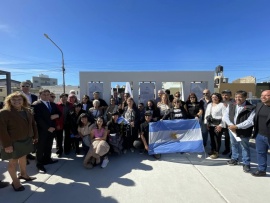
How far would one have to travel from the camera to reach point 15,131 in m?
2.76

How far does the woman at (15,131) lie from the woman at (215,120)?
4.14 m

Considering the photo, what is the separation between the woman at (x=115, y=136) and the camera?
438cm

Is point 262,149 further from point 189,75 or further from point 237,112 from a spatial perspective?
point 189,75

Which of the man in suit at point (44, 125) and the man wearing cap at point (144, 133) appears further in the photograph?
the man wearing cap at point (144, 133)

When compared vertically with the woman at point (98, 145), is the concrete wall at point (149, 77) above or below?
above

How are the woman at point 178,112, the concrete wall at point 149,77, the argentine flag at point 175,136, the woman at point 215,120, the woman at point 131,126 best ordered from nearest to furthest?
1. the woman at point 215,120
2. the argentine flag at point 175,136
3. the woman at point 178,112
4. the woman at point 131,126
5. the concrete wall at point 149,77

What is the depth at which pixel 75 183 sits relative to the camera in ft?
10.1

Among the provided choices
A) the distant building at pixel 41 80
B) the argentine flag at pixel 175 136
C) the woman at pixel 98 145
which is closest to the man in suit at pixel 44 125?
the woman at pixel 98 145

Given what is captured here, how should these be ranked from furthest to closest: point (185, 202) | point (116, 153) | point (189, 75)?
point (189, 75) → point (116, 153) → point (185, 202)

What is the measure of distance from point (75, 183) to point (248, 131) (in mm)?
3636

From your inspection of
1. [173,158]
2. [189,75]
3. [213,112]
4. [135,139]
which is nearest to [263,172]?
[213,112]

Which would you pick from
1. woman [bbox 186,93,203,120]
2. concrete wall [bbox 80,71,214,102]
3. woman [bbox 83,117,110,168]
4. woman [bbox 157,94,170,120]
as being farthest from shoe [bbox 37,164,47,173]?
concrete wall [bbox 80,71,214,102]

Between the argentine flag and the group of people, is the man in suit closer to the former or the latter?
the group of people

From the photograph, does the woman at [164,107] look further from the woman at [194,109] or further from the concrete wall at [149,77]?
the concrete wall at [149,77]
